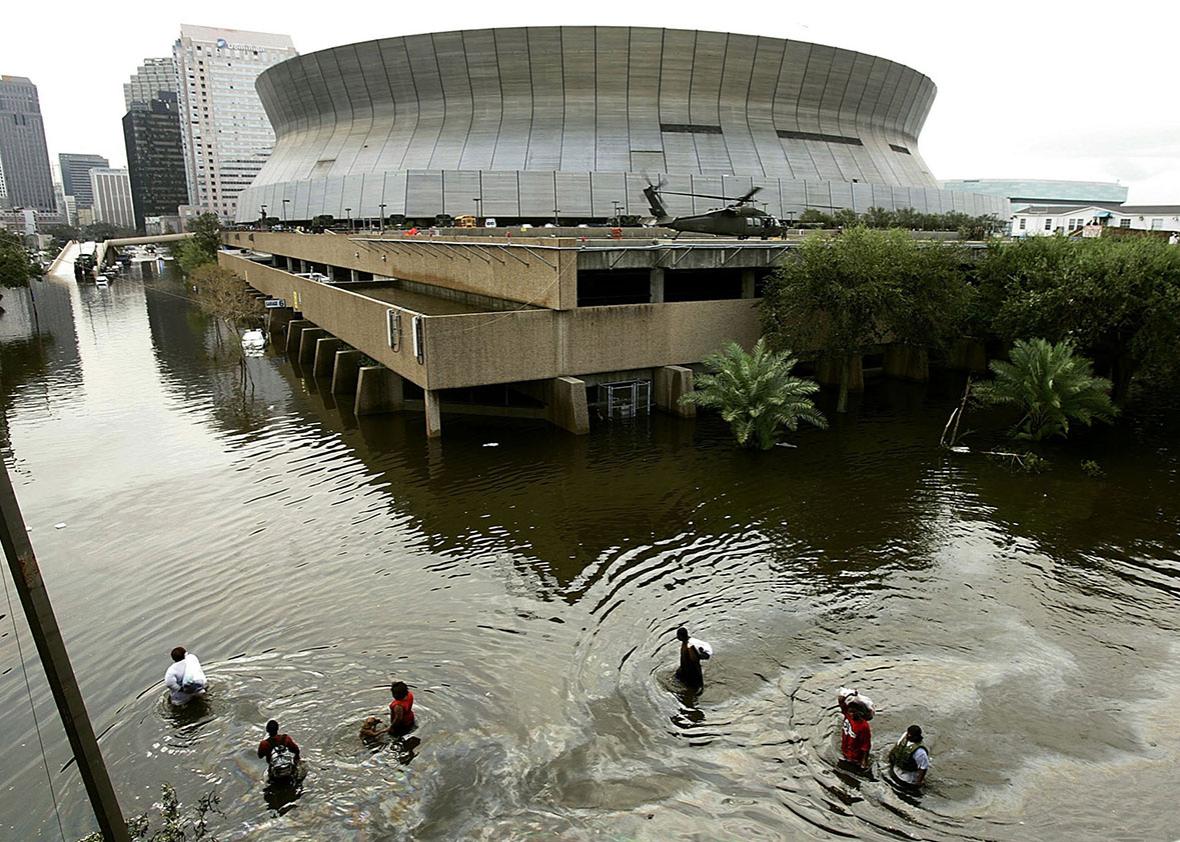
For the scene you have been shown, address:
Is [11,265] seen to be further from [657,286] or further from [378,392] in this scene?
[657,286]

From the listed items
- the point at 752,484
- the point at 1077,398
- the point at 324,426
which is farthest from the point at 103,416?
the point at 1077,398

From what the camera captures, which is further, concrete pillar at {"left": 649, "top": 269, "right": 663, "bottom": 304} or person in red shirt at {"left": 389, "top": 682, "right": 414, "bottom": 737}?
concrete pillar at {"left": 649, "top": 269, "right": 663, "bottom": 304}

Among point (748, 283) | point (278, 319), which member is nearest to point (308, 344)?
point (278, 319)

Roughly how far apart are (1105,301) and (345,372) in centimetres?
2856

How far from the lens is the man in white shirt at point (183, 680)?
37.2ft

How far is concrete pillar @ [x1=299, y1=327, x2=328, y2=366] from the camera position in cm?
3988

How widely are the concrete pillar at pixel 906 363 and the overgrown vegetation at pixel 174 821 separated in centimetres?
3093

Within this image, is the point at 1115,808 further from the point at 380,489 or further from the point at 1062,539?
Answer: the point at 380,489

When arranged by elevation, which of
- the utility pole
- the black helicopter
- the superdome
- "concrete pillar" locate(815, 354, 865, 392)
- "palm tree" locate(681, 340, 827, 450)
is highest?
the superdome

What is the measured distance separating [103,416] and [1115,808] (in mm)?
32038

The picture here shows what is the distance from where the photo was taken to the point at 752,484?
21.1 metres

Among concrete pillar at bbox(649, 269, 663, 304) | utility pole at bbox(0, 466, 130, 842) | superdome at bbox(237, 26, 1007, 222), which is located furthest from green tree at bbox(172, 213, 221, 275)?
utility pole at bbox(0, 466, 130, 842)

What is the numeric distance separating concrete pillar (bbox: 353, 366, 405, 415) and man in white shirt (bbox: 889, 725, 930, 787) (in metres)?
22.8

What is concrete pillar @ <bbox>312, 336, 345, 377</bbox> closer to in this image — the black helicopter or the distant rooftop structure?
the black helicopter
